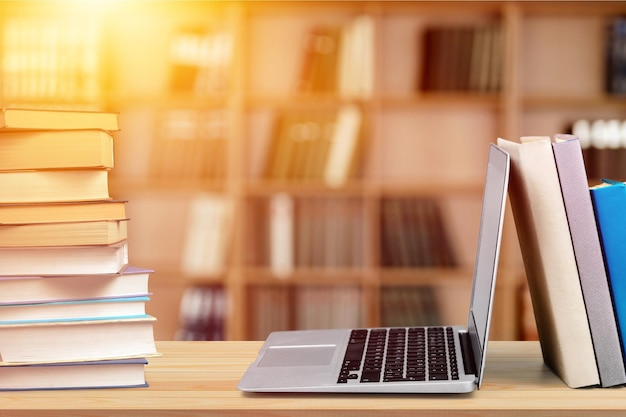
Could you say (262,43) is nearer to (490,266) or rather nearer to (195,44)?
(195,44)

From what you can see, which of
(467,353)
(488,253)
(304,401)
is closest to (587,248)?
(488,253)

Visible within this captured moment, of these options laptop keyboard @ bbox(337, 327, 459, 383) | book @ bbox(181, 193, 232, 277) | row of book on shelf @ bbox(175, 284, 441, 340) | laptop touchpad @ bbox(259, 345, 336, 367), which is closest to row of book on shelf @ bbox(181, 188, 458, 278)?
book @ bbox(181, 193, 232, 277)

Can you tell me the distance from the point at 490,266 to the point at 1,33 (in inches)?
129

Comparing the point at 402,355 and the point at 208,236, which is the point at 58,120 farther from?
the point at 208,236


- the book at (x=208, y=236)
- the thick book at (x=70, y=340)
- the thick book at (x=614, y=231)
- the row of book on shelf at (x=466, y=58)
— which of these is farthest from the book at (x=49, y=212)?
the row of book on shelf at (x=466, y=58)

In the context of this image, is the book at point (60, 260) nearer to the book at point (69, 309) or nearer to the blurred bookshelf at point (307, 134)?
the book at point (69, 309)

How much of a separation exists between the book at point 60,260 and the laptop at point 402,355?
0.21 m

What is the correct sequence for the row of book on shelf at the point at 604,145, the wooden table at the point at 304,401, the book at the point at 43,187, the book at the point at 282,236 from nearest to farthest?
1. the wooden table at the point at 304,401
2. the book at the point at 43,187
3. the row of book on shelf at the point at 604,145
4. the book at the point at 282,236

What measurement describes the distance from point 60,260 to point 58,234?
3 cm

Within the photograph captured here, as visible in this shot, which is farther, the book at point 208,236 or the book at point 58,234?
the book at point 208,236

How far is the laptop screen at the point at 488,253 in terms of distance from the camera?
37.6 inches

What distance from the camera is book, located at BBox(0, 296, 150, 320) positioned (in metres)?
1.03

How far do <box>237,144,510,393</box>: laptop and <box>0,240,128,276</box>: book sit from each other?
214 mm

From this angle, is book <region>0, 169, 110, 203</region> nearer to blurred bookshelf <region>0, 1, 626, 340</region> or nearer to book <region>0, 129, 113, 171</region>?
book <region>0, 129, 113, 171</region>
